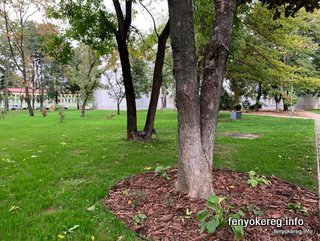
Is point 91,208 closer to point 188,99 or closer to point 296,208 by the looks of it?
point 188,99

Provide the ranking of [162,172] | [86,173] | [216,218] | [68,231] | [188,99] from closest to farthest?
[216,218]
[68,231]
[188,99]
[162,172]
[86,173]

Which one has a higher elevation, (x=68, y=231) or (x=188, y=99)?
(x=188, y=99)

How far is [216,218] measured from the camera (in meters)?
2.54

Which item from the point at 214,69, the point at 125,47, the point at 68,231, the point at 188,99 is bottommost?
the point at 68,231

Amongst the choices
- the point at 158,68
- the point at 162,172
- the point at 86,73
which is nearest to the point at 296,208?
the point at 162,172

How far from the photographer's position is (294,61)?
990 inches

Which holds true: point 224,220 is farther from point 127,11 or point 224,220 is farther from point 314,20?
point 314,20

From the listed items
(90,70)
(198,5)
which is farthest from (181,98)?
(90,70)

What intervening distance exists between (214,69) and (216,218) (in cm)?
159

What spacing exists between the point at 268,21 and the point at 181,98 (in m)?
8.71

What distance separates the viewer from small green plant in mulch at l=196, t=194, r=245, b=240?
242cm

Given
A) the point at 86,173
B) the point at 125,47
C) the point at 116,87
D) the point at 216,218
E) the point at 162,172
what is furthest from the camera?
the point at 116,87

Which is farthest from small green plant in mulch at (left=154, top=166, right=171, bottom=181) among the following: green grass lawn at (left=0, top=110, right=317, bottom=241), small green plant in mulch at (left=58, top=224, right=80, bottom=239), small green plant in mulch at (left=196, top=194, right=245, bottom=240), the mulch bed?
small green plant in mulch at (left=58, top=224, right=80, bottom=239)

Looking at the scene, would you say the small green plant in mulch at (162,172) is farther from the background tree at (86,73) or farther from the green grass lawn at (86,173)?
the background tree at (86,73)
